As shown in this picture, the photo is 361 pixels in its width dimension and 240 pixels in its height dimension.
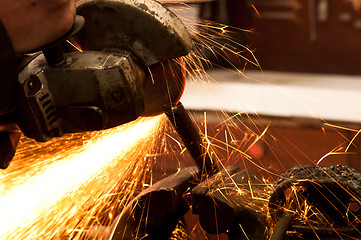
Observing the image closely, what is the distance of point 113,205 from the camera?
2133mm

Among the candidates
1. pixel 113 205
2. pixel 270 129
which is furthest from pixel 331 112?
pixel 113 205

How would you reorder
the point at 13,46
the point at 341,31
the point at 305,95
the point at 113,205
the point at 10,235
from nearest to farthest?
the point at 13,46
the point at 10,235
the point at 113,205
the point at 305,95
the point at 341,31

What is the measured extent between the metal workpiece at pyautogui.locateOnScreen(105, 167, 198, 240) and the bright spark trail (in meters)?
0.23

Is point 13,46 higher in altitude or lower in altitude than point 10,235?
higher

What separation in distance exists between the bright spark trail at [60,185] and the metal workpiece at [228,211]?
32 centimetres

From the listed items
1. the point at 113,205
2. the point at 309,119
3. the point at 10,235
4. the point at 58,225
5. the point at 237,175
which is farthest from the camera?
the point at 309,119

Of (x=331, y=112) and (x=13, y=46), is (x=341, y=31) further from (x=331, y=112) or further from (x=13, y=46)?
(x=13, y=46)

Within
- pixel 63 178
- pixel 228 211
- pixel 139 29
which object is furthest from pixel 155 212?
pixel 139 29

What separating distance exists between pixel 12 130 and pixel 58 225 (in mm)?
645

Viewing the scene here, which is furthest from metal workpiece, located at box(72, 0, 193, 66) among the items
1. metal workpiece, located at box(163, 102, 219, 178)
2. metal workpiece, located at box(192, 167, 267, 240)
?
metal workpiece, located at box(192, 167, 267, 240)

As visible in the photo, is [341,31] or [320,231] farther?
[341,31]

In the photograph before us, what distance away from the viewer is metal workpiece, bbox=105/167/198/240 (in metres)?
1.30

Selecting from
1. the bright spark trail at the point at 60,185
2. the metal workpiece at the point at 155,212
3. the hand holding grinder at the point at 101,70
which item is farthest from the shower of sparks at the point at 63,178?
the hand holding grinder at the point at 101,70

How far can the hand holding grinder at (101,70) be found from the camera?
102 cm
